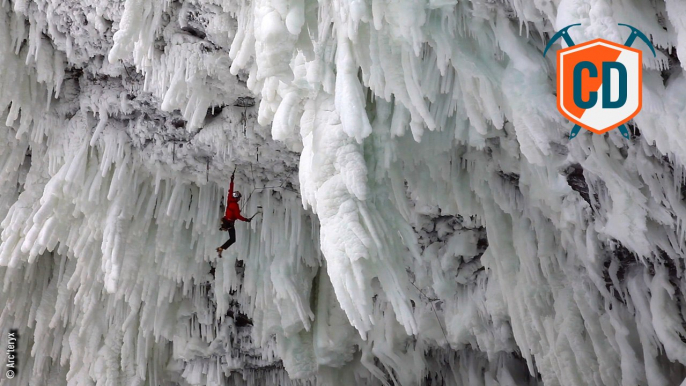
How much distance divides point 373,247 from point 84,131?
388cm

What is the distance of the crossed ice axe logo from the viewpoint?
2565mm

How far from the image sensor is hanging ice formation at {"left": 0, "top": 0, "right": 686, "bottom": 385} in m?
2.98

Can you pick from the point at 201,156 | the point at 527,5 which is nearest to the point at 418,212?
the point at 201,156

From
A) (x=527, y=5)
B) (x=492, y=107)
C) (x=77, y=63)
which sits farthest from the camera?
(x=77, y=63)

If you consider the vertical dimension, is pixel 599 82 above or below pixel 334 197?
above

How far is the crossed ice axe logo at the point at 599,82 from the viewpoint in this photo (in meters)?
2.57

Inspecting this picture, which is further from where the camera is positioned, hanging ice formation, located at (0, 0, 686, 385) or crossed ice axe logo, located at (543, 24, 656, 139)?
hanging ice formation, located at (0, 0, 686, 385)

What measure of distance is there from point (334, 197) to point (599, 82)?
1.30 m

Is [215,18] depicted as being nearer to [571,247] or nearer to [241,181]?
[241,181]

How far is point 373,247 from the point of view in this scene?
2.95 m

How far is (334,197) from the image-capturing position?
119 inches

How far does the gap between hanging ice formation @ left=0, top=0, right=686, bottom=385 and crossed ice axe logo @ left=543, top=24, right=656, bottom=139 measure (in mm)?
81

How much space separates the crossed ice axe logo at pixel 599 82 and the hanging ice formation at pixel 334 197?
0.27 ft

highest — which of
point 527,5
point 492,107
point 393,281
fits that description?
point 527,5
